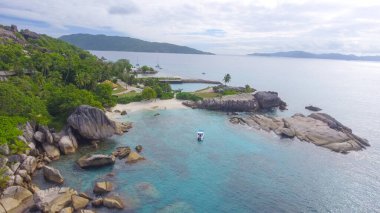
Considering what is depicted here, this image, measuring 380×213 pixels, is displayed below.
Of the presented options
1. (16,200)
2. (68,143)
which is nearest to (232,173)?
(68,143)

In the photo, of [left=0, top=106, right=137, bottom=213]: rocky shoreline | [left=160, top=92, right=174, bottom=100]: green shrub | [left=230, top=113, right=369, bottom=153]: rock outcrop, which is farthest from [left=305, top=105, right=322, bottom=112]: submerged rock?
[left=0, top=106, right=137, bottom=213]: rocky shoreline

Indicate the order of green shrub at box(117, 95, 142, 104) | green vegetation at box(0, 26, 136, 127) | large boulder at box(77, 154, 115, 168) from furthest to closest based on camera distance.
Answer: green shrub at box(117, 95, 142, 104) < green vegetation at box(0, 26, 136, 127) < large boulder at box(77, 154, 115, 168)

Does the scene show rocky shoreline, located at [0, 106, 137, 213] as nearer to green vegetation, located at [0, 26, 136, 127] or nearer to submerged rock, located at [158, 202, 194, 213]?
green vegetation, located at [0, 26, 136, 127]

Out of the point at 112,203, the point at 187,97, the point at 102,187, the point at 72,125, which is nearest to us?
the point at 112,203

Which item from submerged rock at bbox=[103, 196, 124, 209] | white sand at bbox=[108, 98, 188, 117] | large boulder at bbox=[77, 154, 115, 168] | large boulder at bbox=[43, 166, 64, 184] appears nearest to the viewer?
submerged rock at bbox=[103, 196, 124, 209]

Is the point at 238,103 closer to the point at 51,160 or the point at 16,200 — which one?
the point at 51,160
